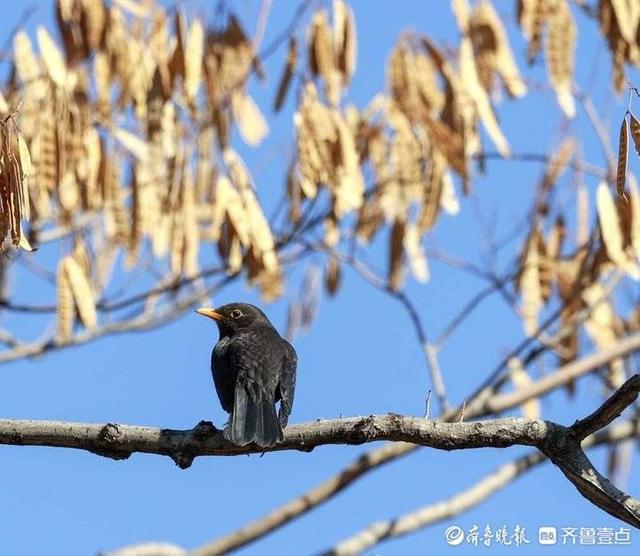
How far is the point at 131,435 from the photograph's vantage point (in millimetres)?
4504

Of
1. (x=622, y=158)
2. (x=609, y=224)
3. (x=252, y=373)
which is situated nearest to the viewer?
(x=622, y=158)

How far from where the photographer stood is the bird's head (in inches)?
279

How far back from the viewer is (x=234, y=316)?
7.17 meters

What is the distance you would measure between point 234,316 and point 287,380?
1.11 meters

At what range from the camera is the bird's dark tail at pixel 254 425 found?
15.6 ft

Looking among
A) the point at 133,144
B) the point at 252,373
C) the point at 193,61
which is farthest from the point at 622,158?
the point at 133,144

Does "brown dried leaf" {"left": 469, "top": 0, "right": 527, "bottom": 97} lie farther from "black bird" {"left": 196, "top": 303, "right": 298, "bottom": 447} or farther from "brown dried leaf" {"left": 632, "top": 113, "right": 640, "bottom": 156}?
"brown dried leaf" {"left": 632, "top": 113, "right": 640, "bottom": 156}

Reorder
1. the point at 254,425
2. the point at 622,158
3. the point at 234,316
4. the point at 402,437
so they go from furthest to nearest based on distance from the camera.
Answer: the point at 234,316 < the point at 254,425 < the point at 402,437 < the point at 622,158

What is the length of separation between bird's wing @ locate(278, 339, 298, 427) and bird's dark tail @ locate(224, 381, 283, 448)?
0.26 meters

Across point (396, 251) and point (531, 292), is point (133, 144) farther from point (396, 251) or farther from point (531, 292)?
point (531, 292)

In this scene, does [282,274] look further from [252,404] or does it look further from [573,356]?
[252,404]

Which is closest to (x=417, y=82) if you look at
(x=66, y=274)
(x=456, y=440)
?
(x=66, y=274)

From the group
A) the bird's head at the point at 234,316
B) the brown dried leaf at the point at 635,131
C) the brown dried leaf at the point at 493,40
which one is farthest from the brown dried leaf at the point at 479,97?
the brown dried leaf at the point at 635,131

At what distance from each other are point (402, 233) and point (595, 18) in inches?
63.8
